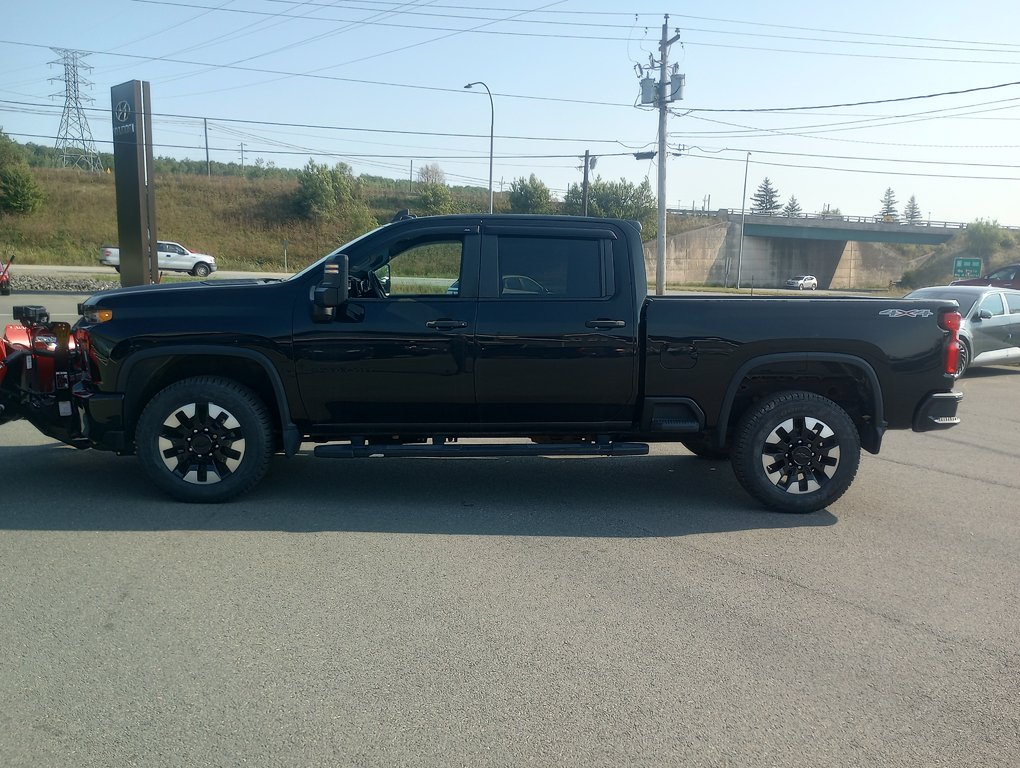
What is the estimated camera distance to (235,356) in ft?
19.9

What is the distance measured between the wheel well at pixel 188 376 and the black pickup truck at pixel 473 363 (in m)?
0.01

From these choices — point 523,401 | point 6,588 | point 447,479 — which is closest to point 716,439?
point 523,401

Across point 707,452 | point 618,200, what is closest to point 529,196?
point 618,200

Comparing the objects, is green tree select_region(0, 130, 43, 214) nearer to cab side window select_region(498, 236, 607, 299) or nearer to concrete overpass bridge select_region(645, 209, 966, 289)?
concrete overpass bridge select_region(645, 209, 966, 289)

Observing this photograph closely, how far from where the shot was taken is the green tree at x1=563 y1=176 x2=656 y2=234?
63844mm

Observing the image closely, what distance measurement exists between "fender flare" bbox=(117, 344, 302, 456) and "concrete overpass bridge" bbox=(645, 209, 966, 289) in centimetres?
6793

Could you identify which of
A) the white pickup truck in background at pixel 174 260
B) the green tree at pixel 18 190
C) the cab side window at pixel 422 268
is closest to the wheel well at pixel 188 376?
the cab side window at pixel 422 268

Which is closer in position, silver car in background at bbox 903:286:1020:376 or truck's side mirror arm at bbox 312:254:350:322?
truck's side mirror arm at bbox 312:254:350:322

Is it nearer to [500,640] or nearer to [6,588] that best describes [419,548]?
[500,640]

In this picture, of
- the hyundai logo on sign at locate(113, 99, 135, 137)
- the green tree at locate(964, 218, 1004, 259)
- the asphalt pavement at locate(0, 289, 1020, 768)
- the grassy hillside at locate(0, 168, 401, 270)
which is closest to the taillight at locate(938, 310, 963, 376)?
the asphalt pavement at locate(0, 289, 1020, 768)

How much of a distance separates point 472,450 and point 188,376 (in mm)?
2132

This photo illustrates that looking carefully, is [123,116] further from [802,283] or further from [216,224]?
[802,283]

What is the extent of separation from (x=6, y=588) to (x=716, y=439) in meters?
4.63

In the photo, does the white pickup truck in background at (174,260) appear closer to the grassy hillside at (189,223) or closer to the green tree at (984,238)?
the grassy hillside at (189,223)
